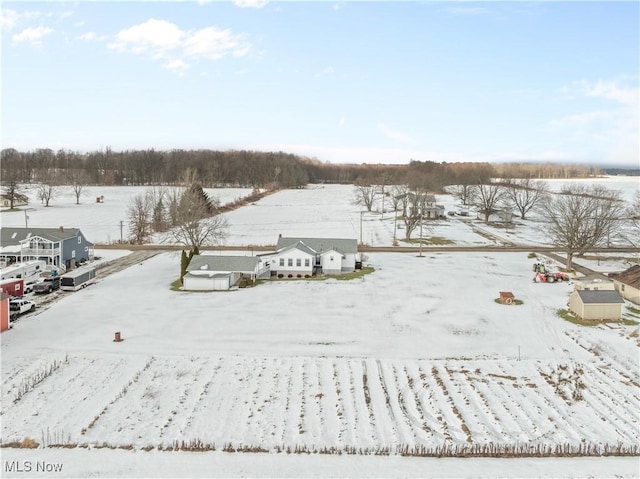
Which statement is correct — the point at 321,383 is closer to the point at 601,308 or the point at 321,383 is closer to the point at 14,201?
the point at 601,308

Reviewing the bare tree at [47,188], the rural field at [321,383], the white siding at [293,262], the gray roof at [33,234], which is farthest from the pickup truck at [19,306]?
the bare tree at [47,188]

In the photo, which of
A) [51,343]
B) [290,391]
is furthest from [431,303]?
[51,343]

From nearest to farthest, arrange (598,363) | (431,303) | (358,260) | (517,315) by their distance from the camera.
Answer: (598,363), (517,315), (431,303), (358,260)

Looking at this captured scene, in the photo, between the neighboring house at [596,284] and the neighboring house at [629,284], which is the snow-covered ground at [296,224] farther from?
the neighboring house at [596,284]

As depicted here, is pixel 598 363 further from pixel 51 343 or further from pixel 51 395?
pixel 51 343

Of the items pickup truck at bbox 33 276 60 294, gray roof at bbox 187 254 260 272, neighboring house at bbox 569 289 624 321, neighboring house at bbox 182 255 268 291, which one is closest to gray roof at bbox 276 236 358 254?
neighboring house at bbox 182 255 268 291

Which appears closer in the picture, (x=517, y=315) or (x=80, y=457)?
(x=80, y=457)
